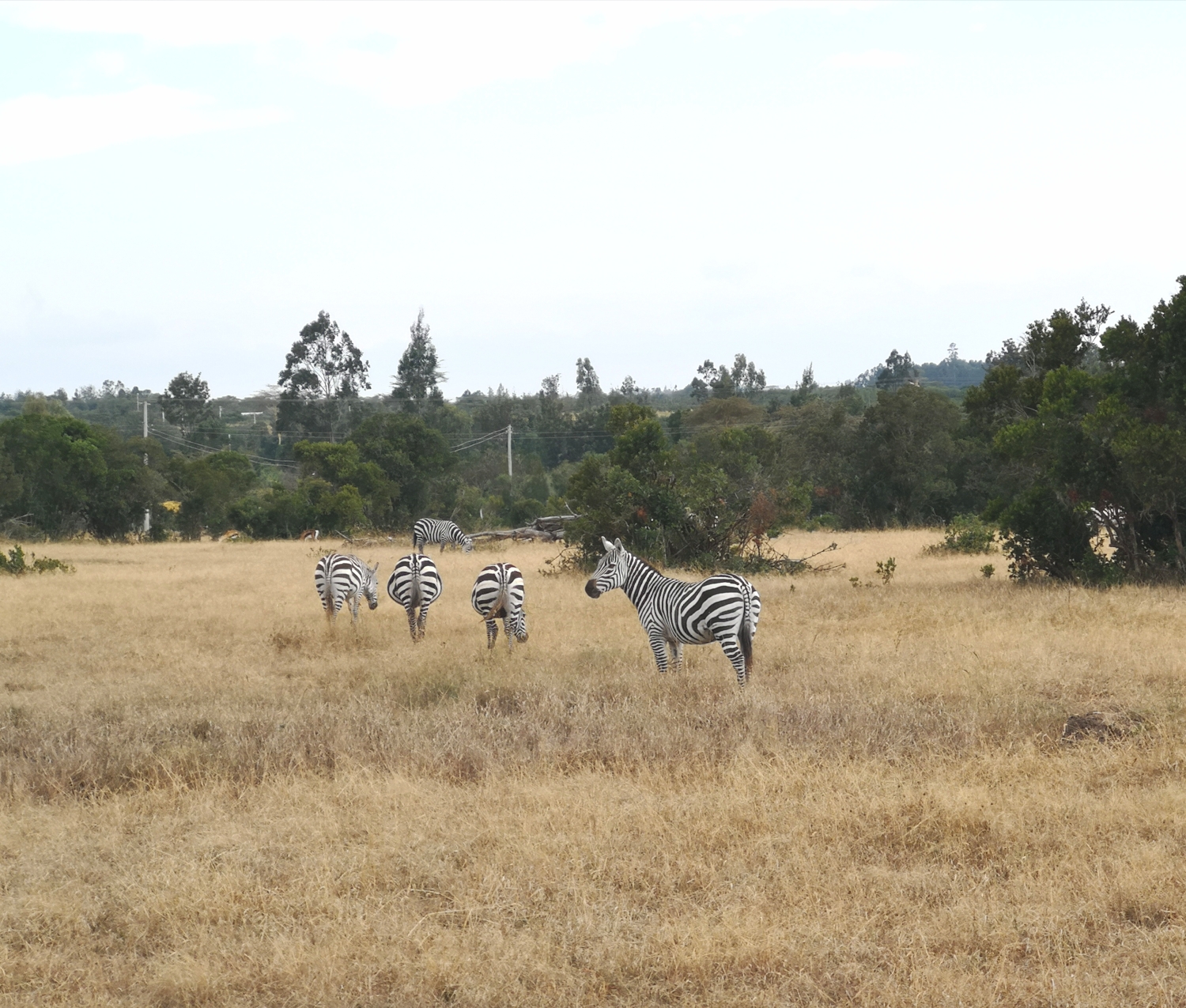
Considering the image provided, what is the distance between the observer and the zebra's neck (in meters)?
12.3

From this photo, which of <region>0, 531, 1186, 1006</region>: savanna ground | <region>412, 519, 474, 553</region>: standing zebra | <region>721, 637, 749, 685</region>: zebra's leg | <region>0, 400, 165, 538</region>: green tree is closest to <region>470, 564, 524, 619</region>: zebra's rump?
<region>0, 531, 1186, 1006</region>: savanna ground

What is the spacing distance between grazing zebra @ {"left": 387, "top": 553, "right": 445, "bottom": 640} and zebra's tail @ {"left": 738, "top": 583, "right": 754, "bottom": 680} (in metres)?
5.77

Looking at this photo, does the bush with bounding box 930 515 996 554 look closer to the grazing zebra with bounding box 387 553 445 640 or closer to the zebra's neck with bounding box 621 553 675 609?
the grazing zebra with bounding box 387 553 445 640

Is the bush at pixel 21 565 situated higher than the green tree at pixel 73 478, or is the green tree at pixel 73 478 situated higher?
the green tree at pixel 73 478

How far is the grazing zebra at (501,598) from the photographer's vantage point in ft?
46.9

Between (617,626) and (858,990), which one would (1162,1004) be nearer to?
(858,990)

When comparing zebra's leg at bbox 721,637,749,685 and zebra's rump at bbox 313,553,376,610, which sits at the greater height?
zebra's rump at bbox 313,553,376,610

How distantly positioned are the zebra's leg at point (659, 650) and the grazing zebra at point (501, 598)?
2800 millimetres

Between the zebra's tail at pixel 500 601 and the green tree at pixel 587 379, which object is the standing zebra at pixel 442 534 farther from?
the green tree at pixel 587 379

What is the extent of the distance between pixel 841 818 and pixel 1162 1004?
240 cm

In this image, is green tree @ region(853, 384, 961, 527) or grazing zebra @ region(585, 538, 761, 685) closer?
grazing zebra @ region(585, 538, 761, 685)

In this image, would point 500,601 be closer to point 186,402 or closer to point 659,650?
point 659,650

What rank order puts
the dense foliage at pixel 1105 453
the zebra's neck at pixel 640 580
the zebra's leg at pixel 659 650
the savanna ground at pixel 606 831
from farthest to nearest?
1. the dense foliage at pixel 1105 453
2. the zebra's neck at pixel 640 580
3. the zebra's leg at pixel 659 650
4. the savanna ground at pixel 606 831

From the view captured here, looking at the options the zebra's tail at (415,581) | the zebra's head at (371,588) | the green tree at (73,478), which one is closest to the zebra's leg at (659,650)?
the zebra's tail at (415,581)
